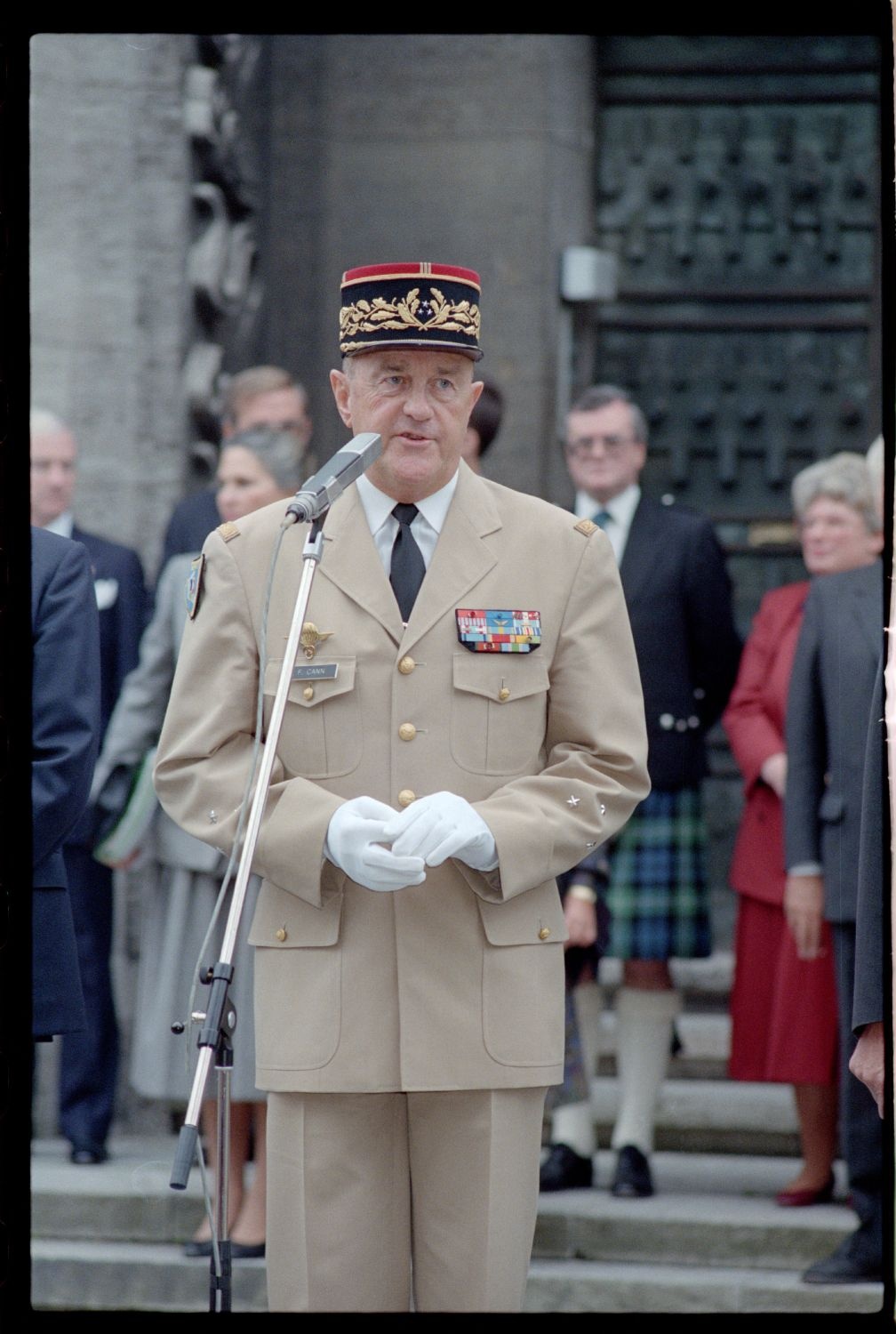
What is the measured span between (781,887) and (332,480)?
2.92 meters

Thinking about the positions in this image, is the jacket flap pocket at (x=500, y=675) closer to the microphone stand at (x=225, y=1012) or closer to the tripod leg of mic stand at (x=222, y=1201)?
the microphone stand at (x=225, y=1012)

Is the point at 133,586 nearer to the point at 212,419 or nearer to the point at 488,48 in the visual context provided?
the point at 212,419

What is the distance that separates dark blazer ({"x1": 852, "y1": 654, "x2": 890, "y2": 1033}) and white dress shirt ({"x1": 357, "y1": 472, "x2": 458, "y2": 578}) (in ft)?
2.50

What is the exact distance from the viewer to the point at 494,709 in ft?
12.3

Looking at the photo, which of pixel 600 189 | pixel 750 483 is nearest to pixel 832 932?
pixel 750 483

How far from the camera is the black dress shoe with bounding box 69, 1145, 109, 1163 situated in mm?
6336

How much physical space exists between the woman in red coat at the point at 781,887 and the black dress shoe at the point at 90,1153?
5.70 ft

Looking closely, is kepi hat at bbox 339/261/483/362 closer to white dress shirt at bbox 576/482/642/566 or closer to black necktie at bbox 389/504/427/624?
black necktie at bbox 389/504/427/624

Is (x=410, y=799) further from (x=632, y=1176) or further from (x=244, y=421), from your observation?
(x=244, y=421)

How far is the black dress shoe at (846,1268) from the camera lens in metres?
5.47

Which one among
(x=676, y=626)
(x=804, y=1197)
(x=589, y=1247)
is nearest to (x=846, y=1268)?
(x=804, y=1197)

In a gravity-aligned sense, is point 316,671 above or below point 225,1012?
above

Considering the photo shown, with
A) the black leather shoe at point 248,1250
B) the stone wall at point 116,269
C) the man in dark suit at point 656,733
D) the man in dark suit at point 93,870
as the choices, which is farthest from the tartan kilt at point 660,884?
the stone wall at point 116,269

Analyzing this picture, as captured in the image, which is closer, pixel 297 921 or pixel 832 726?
pixel 297 921
